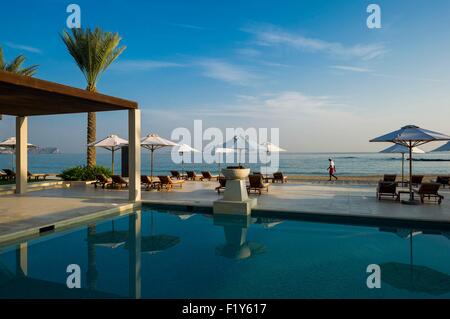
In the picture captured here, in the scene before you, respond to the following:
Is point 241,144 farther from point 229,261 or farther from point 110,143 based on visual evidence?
point 229,261

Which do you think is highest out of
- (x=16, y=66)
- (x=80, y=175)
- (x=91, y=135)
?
(x=16, y=66)

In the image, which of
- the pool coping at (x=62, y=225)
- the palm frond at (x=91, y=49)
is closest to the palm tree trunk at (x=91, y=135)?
the palm frond at (x=91, y=49)

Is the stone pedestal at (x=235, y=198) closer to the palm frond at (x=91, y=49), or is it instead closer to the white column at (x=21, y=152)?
the white column at (x=21, y=152)

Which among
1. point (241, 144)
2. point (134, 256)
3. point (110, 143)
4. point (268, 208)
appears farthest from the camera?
point (110, 143)

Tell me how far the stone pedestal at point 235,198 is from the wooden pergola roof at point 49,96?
4.47 metres

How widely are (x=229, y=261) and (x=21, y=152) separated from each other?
12.7 m

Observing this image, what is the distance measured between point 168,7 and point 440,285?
15.3 m

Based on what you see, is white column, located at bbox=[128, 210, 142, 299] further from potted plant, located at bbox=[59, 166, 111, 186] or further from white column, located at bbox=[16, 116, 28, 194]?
potted plant, located at bbox=[59, 166, 111, 186]

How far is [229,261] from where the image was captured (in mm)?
5660

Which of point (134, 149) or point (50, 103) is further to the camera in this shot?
point (134, 149)

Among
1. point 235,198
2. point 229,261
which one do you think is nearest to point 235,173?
point 235,198

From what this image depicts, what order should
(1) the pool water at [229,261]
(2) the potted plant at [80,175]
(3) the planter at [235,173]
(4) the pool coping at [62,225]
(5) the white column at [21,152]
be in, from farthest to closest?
(2) the potted plant at [80,175] < (5) the white column at [21,152] < (3) the planter at [235,173] < (4) the pool coping at [62,225] < (1) the pool water at [229,261]

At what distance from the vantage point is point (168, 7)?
578 inches

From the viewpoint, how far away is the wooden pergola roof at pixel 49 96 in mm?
6566
